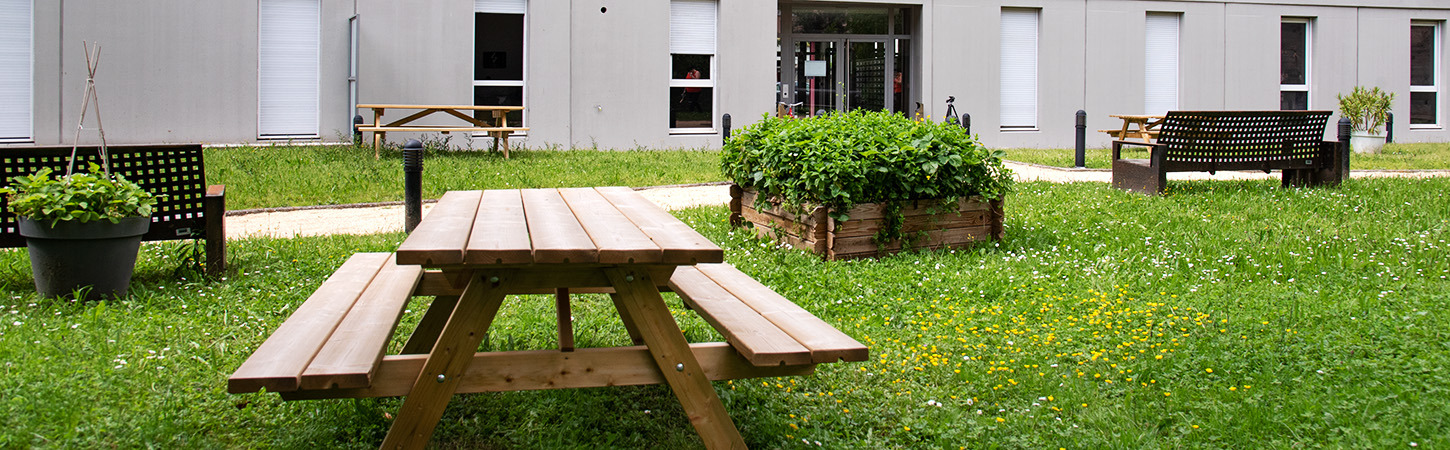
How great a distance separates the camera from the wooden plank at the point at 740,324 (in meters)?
2.98

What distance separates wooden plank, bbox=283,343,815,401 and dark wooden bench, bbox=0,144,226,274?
3607 mm

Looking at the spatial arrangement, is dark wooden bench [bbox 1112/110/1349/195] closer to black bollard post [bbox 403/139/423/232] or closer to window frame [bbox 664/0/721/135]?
black bollard post [bbox 403/139/423/232]

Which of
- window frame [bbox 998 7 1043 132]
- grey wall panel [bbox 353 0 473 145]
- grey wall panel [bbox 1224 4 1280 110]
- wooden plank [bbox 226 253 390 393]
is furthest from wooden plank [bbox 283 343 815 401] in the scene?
grey wall panel [bbox 1224 4 1280 110]

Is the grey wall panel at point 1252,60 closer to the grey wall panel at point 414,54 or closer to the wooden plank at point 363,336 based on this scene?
the grey wall panel at point 414,54

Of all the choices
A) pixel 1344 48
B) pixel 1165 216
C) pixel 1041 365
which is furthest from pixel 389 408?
pixel 1344 48

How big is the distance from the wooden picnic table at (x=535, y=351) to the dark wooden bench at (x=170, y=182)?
Answer: 9.85 feet

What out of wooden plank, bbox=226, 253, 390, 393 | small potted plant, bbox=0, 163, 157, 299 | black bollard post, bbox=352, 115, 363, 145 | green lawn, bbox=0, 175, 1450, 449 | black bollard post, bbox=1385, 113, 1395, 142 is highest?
black bollard post, bbox=1385, 113, 1395, 142

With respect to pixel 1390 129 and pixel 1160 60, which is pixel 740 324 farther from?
pixel 1390 129

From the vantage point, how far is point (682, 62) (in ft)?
63.9

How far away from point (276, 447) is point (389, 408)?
17.3 inches

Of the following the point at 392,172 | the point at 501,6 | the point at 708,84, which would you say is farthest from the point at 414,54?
the point at 392,172

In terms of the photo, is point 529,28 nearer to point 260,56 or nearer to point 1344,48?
point 260,56

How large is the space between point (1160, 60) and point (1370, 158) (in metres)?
5.45

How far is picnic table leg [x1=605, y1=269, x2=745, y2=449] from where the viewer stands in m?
3.03
